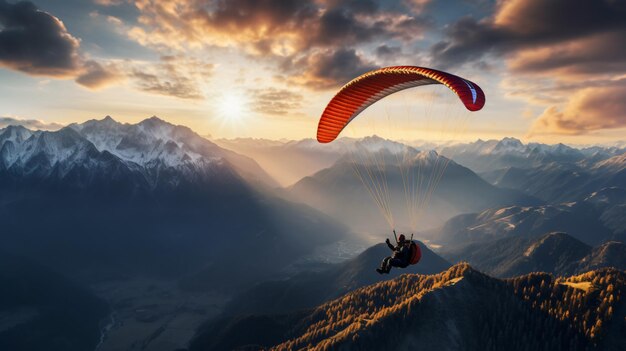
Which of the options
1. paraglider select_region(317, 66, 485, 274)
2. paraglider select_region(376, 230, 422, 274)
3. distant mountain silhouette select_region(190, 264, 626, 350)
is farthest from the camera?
distant mountain silhouette select_region(190, 264, 626, 350)

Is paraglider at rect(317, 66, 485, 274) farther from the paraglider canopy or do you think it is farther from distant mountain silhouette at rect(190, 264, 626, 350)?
distant mountain silhouette at rect(190, 264, 626, 350)

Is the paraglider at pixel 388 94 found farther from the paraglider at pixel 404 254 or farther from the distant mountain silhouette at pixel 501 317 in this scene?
the distant mountain silhouette at pixel 501 317

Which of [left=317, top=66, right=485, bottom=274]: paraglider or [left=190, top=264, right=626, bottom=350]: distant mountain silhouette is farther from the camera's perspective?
[left=190, top=264, right=626, bottom=350]: distant mountain silhouette

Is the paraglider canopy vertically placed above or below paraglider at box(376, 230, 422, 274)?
above

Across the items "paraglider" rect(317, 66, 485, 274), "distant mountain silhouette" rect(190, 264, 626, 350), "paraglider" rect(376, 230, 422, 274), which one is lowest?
"distant mountain silhouette" rect(190, 264, 626, 350)

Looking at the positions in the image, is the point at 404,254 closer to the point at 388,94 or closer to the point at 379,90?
the point at 379,90

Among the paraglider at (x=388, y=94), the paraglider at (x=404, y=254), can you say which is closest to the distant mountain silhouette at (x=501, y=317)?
the paraglider at (x=388, y=94)

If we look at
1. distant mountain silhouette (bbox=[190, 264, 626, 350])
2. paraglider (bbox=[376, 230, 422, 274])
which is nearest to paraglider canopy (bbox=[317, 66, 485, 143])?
paraglider (bbox=[376, 230, 422, 274])

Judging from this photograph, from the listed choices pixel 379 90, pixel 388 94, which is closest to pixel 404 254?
pixel 379 90
